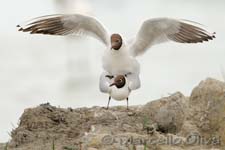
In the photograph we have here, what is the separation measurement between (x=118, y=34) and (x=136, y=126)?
1.84 meters

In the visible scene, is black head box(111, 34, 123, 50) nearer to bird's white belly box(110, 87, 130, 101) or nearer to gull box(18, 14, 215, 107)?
gull box(18, 14, 215, 107)

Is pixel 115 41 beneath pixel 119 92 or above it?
above

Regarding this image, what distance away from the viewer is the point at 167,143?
21.3ft

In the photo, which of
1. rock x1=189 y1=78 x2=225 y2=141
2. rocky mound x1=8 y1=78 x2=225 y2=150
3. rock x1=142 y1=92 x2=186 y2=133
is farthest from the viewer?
rock x1=189 y1=78 x2=225 y2=141

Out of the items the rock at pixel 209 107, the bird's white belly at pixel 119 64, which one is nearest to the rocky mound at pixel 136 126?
the rock at pixel 209 107

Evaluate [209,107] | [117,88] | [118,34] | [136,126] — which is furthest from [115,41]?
[136,126]

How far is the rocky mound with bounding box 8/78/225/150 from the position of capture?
6.38m

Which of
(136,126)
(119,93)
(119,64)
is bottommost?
(136,126)

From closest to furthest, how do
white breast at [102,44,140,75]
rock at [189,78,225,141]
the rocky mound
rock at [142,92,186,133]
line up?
the rocky mound, rock at [142,92,186,133], rock at [189,78,225,141], white breast at [102,44,140,75]

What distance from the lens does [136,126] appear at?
6984 mm

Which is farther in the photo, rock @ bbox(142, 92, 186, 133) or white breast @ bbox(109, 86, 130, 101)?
white breast @ bbox(109, 86, 130, 101)

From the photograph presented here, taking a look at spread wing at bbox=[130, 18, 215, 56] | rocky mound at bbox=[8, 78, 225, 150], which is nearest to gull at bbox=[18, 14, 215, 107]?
spread wing at bbox=[130, 18, 215, 56]

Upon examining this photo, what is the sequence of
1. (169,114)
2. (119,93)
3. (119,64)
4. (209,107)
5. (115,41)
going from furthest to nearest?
(119,64), (115,41), (119,93), (209,107), (169,114)

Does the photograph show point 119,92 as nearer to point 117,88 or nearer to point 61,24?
point 117,88
